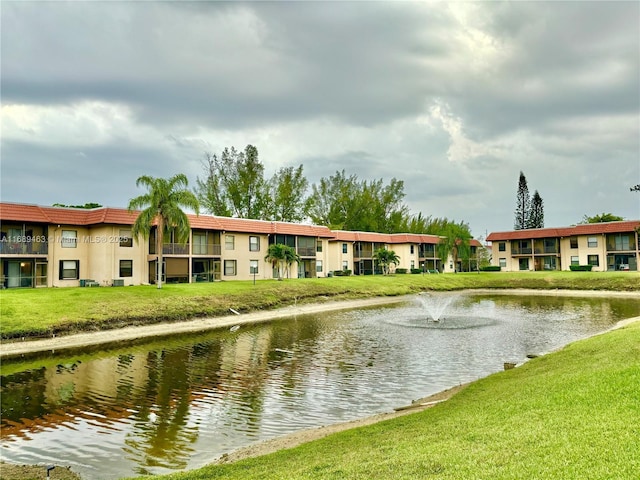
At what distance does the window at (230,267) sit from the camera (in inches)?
1948

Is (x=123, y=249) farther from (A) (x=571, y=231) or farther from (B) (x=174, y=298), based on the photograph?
(A) (x=571, y=231)

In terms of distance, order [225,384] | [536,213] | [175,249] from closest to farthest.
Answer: [225,384] < [175,249] < [536,213]

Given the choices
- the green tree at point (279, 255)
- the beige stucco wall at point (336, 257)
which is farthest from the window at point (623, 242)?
the green tree at point (279, 255)

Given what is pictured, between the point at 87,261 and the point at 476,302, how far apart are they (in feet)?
121

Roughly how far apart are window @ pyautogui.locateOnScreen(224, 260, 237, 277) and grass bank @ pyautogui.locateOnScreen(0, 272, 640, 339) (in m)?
5.46

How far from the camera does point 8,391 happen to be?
1591cm

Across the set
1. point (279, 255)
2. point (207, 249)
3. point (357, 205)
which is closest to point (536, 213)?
point (357, 205)

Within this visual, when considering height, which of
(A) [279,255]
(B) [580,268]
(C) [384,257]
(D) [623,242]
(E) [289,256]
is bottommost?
(B) [580,268]

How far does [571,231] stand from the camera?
70.3 metres

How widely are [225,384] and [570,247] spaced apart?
69213 mm

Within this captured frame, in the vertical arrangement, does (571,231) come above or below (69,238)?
above

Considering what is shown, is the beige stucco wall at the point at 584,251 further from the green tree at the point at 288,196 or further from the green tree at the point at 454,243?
the green tree at the point at 288,196

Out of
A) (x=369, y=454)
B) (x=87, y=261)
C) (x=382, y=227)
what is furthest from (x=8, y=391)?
(x=382, y=227)

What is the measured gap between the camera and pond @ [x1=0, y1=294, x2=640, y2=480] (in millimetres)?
11070
